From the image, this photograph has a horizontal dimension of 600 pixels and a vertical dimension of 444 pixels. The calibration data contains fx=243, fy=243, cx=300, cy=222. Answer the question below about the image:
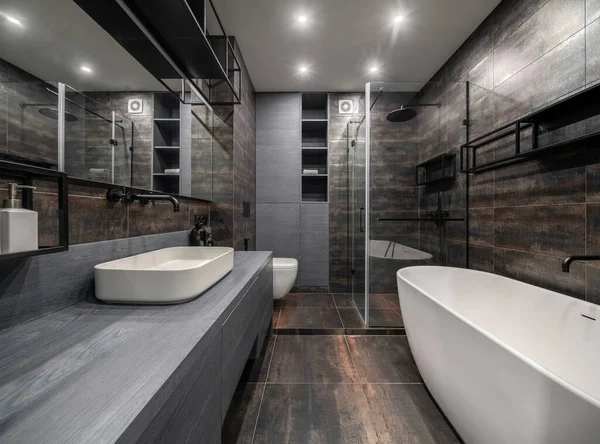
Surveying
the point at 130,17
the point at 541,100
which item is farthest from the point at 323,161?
the point at 130,17

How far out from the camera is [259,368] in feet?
5.51

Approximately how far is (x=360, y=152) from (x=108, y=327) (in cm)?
249

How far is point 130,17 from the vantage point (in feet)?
3.57

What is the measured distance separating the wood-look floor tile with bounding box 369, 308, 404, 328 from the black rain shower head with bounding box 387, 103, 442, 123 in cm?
187

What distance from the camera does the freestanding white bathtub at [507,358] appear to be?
0.67m

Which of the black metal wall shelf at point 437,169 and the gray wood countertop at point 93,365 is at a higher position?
the black metal wall shelf at point 437,169

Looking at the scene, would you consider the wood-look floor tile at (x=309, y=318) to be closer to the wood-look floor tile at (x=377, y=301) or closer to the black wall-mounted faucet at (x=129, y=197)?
the wood-look floor tile at (x=377, y=301)

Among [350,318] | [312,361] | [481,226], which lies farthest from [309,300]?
[481,226]

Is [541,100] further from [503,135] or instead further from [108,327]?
[108,327]

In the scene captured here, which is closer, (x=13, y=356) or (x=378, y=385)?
(x=13, y=356)

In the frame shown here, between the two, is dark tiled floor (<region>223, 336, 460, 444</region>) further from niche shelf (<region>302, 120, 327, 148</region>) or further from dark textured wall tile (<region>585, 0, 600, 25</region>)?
niche shelf (<region>302, 120, 327, 148</region>)

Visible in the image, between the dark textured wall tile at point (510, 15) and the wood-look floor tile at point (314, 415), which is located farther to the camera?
the dark textured wall tile at point (510, 15)

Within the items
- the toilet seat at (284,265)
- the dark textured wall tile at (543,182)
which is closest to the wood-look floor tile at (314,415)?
the toilet seat at (284,265)

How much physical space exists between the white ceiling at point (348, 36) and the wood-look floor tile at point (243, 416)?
280 cm
